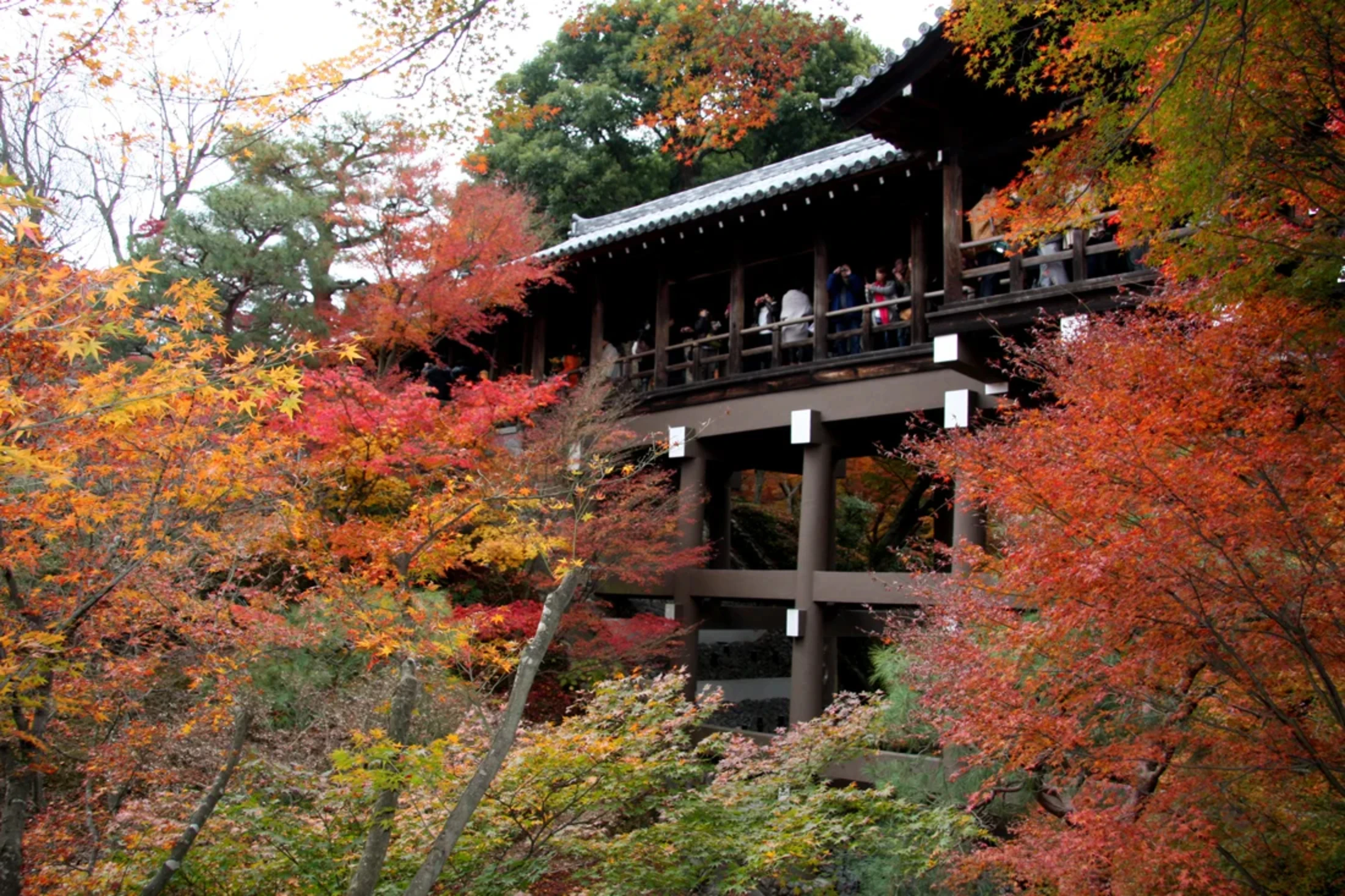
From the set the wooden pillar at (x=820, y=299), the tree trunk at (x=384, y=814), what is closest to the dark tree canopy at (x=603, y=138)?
the wooden pillar at (x=820, y=299)

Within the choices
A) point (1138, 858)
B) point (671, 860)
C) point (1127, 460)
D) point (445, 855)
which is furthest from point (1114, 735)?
point (445, 855)

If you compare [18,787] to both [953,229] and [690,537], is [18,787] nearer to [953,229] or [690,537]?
[690,537]

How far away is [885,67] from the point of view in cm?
995

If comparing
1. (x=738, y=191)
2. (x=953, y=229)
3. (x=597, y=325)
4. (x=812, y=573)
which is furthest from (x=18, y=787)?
(x=738, y=191)

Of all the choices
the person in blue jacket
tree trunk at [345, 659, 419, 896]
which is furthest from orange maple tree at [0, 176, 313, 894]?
the person in blue jacket

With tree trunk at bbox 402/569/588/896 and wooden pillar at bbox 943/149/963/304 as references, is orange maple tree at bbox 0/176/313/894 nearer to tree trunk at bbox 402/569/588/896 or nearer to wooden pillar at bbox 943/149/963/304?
tree trunk at bbox 402/569/588/896

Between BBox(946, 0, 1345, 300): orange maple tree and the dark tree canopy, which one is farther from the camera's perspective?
the dark tree canopy

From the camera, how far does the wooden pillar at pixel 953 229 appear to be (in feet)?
33.8

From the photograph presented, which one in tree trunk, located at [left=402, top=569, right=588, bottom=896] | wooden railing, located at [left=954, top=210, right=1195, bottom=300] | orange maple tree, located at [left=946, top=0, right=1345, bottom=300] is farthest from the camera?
wooden railing, located at [left=954, top=210, right=1195, bottom=300]

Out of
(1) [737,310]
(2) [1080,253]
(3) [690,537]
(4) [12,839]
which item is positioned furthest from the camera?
(1) [737,310]

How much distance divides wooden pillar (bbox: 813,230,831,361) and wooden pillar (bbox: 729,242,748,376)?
1.16 m

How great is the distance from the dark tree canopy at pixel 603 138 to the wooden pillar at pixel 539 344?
24.4 feet

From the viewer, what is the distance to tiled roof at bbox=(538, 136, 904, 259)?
37.9ft

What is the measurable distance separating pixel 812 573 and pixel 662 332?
4.44 meters
